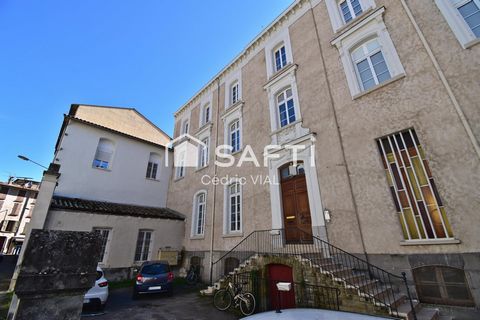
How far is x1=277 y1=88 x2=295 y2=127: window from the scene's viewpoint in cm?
1073

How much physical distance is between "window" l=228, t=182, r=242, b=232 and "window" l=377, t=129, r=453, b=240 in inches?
276

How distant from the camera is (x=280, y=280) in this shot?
7309 millimetres

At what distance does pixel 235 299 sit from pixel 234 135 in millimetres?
9039

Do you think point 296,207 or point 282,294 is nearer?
point 282,294

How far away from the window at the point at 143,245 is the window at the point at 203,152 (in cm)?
561

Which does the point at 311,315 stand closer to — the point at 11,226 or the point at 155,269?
the point at 155,269

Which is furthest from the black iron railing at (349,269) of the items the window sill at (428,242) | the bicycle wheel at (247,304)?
the bicycle wheel at (247,304)

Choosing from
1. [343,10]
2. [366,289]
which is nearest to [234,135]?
[343,10]

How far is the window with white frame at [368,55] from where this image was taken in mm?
7867

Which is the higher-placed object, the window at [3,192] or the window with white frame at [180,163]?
the window at [3,192]

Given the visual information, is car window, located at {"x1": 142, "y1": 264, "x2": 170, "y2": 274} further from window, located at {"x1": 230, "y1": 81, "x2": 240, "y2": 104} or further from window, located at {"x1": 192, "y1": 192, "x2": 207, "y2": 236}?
window, located at {"x1": 230, "y1": 81, "x2": 240, "y2": 104}

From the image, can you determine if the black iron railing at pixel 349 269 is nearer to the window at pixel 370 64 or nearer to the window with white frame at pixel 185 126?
the window at pixel 370 64

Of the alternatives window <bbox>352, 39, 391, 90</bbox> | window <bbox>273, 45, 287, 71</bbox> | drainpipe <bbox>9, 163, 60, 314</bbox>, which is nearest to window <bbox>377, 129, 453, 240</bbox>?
window <bbox>352, 39, 391, 90</bbox>

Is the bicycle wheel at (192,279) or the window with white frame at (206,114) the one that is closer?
the bicycle wheel at (192,279)
